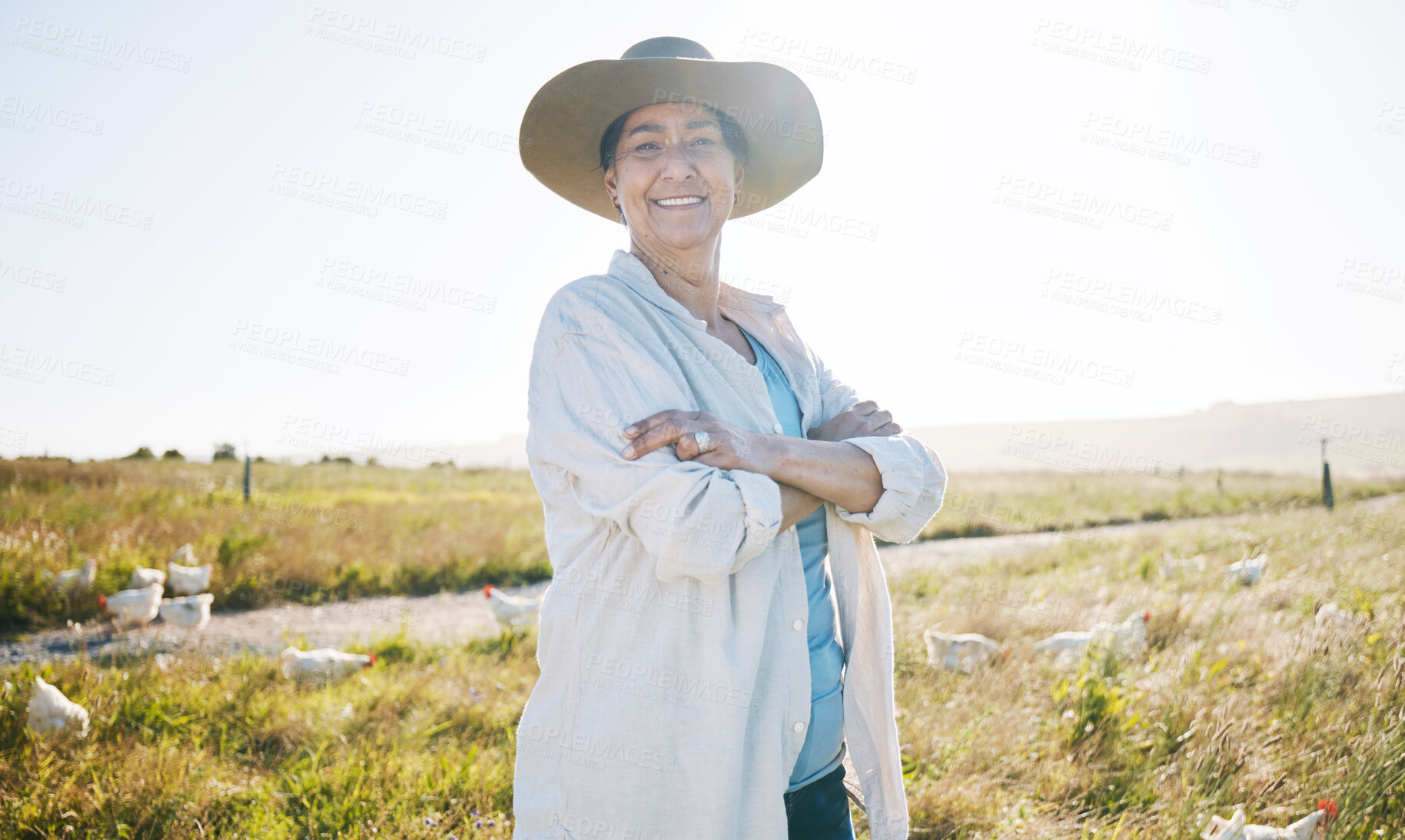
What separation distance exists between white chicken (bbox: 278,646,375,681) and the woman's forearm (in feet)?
13.5

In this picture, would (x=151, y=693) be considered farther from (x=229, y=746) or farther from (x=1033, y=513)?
(x=1033, y=513)

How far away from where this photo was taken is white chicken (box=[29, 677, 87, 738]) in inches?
142

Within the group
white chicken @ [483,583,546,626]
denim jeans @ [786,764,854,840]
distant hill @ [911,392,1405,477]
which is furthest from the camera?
distant hill @ [911,392,1405,477]

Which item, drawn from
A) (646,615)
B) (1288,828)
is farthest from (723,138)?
(1288,828)

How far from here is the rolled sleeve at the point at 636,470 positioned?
1.49 metres

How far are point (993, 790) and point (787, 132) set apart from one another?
2.80 meters

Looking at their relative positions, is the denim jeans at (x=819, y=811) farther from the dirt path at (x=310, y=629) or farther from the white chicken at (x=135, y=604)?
the white chicken at (x=135, y=604)

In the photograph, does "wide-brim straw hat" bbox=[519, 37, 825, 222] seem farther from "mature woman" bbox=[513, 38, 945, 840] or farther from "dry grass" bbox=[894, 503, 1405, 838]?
"dry grass" bbox=[894, 503, 1405, 838]

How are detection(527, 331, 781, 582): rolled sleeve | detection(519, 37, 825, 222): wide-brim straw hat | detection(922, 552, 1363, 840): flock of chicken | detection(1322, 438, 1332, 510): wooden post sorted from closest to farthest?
1. detection(527, 331, 781, 582): rolled sleeve
2. detection(519, 37, 825, 222): wide-brim straw hat
3. detection(922, 552, 1363, 840): flock of chicken
4. detection(1322, 438, 1332, 510): wooden post

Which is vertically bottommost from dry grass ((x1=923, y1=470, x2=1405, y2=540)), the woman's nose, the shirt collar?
dry grass ((x1=923, y1=470, x2=1405, y2=540))

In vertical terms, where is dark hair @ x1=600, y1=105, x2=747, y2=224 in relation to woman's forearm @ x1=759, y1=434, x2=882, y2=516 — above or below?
above

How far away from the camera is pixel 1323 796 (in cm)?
304

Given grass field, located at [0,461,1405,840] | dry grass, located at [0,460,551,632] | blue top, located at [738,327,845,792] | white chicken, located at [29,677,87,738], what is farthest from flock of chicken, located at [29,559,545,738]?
blue top, located at [738,327,845,792]

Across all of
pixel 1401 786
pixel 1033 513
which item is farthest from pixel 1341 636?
pixel 1033 513
